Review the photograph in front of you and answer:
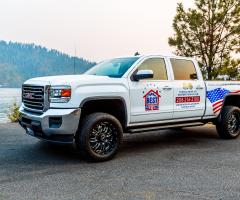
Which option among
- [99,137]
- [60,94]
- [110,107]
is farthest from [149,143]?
[60,94]

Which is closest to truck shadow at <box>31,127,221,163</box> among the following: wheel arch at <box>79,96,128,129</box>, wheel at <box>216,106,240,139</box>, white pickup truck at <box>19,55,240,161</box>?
wheel at <box>216,106,240,139</box>

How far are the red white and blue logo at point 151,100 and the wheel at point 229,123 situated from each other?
2.28 metres

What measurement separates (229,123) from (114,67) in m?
3.43

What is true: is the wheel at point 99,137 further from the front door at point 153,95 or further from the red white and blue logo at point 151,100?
the red white and blue logo at point 151,100

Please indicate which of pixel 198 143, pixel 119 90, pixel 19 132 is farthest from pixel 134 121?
pixel 19 132

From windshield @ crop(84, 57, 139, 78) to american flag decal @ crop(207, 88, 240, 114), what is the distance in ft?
7.15

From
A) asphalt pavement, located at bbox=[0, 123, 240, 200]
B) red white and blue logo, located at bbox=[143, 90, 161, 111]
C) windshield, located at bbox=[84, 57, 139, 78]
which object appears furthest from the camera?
windshield, located at bbox=[84, 57, 139, 78]

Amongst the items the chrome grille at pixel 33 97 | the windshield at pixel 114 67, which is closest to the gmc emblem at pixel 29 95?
the chrome grille at pixel 33 97

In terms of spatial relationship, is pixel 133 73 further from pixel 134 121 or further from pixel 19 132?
pixel 19 132

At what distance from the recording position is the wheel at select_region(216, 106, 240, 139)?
6.72m

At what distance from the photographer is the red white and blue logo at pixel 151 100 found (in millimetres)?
5305

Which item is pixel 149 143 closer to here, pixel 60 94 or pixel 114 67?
pixel 114 67

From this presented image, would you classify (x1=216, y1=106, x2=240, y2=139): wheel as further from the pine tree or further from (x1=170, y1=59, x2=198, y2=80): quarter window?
the pine tree

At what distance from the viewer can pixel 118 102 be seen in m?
5.08
